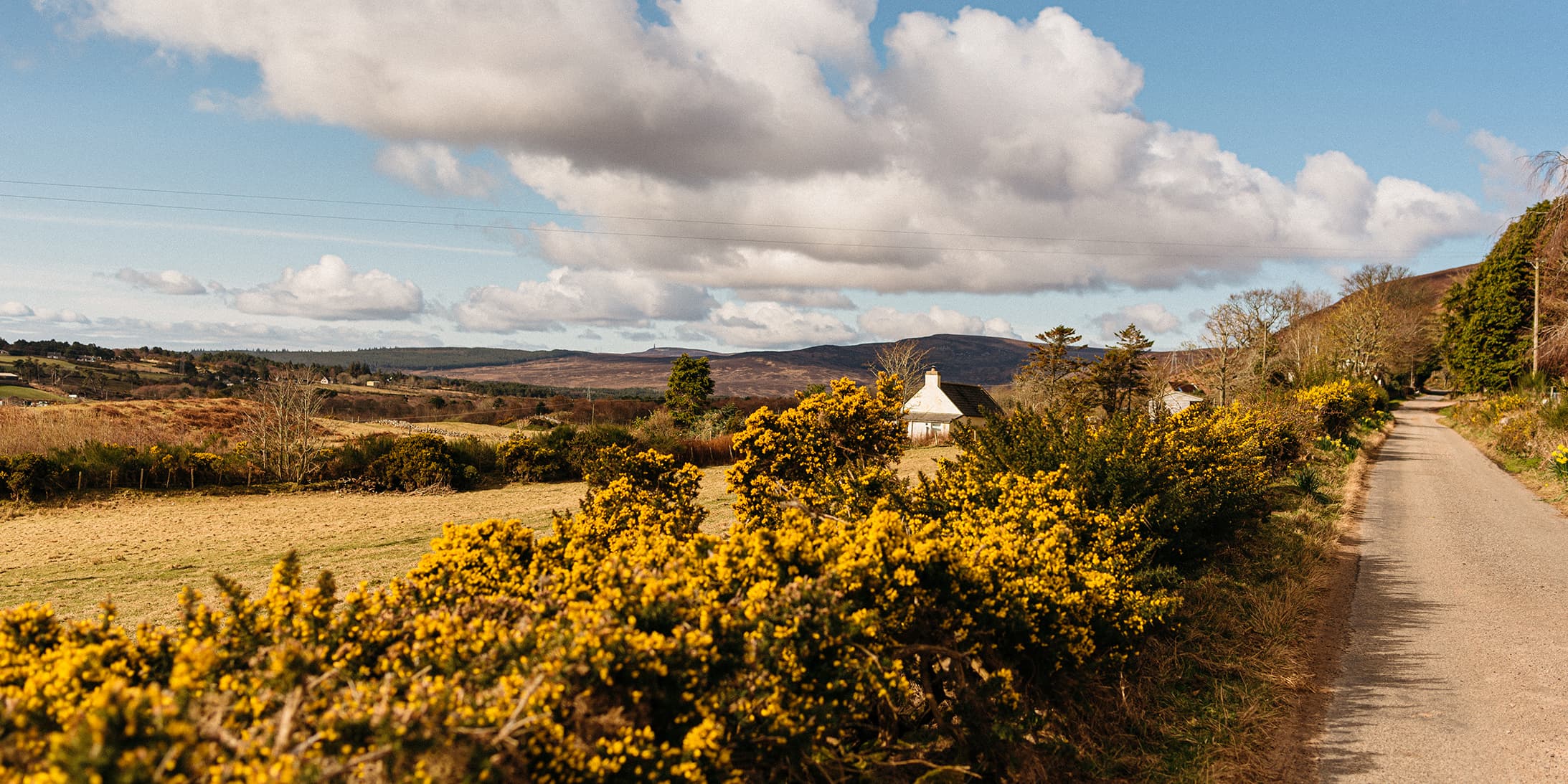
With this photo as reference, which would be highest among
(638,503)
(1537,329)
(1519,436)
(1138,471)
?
(1537,329)

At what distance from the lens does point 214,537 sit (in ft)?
47.8

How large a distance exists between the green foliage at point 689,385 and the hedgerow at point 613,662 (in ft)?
139

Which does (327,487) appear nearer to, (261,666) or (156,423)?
(156,423)

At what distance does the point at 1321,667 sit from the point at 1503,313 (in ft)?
130

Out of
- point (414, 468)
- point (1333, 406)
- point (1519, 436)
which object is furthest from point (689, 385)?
point (1519, 436)

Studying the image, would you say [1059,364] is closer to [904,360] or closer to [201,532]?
[904,360]

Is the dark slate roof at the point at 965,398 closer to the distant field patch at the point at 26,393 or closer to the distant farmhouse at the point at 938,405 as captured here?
the distant farmhouse at the point at 938,405

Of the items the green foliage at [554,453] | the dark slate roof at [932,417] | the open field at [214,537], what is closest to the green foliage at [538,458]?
the green foliage at [554,453]

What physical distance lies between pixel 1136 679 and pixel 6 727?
18.9ft

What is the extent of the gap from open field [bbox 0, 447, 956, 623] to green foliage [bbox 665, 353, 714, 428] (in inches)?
987

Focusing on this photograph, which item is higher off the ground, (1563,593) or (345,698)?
(345,698)

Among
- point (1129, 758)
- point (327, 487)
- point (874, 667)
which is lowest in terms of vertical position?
point (327, 487)

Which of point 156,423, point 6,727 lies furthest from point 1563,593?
point 156,423

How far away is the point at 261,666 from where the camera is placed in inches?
93.3
